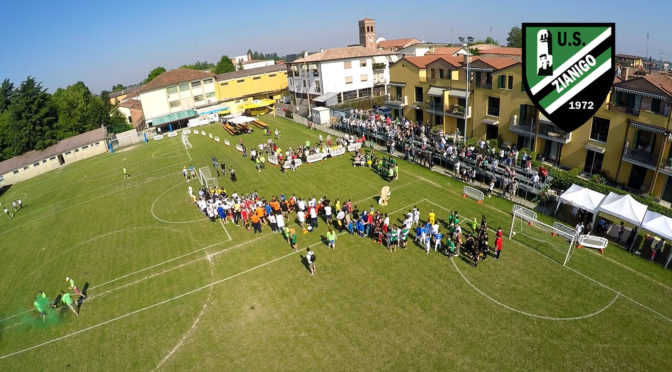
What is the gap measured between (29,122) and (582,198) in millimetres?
79474

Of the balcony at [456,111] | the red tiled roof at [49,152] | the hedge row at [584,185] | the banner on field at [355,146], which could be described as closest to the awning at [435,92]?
the balcony at [456,111]

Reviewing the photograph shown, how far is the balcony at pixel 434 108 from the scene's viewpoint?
41.7 meters

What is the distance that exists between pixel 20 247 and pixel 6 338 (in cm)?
1394

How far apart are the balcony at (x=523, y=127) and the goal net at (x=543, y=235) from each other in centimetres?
1302

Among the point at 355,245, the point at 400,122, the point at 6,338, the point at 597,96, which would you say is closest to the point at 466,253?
the point at 355,245

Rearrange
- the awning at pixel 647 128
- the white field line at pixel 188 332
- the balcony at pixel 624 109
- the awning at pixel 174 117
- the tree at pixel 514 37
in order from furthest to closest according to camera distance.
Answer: the tree at pixel 514 37 → the awning at pixel 174 117 → the balcony at pixel 624 109 → the awning at pixel 647 128 → the white field line at pixel 188 332

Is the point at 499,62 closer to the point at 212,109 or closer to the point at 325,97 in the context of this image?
the point at 325,97

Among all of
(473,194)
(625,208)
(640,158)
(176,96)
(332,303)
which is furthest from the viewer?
(176,96)

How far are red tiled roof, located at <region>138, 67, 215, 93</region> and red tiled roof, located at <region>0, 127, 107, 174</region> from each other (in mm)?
11521

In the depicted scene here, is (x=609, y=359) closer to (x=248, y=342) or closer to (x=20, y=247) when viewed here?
(x=248, y=342)

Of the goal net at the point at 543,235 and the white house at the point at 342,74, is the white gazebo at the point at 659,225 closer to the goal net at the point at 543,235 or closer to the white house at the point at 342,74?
the goal net at the point at 543,235

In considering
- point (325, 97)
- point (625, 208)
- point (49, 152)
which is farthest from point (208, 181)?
point (49, 152)

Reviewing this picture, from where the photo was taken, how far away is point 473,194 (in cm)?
2633

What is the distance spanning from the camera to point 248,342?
15562 millimetres
